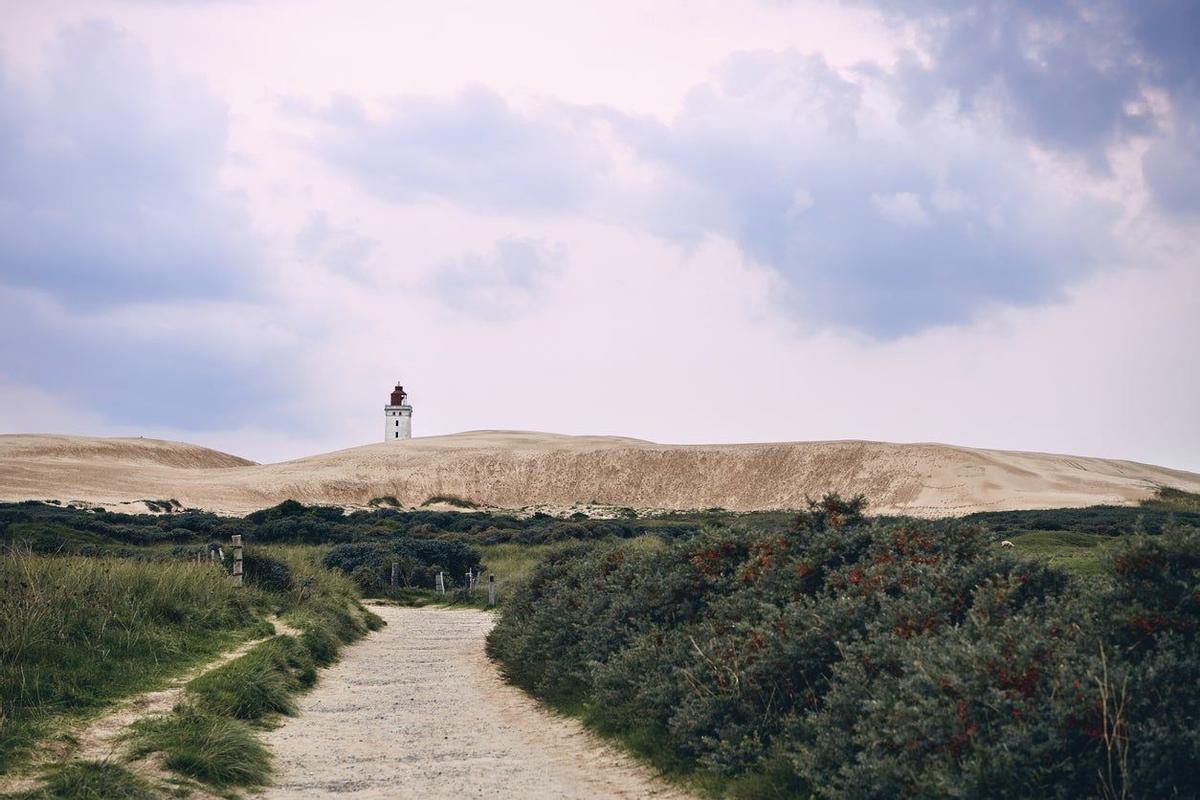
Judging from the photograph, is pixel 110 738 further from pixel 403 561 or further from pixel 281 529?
pixel 281 529

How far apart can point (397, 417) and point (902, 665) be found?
5238 inches

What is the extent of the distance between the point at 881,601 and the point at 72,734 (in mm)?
7171

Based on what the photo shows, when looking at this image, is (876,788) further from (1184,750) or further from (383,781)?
(383,781)

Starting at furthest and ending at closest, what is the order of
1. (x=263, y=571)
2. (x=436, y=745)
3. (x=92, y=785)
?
(x=263, y=571) → (x=436, y=745) → (x=92, y=785)

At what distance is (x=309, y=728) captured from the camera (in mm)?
11727

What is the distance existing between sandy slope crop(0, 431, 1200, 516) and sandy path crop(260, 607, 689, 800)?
2728 inches

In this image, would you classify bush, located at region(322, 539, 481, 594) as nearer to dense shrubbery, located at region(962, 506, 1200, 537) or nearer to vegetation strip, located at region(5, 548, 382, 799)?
vegetation strip, located at region(5, 548, 382, 799)

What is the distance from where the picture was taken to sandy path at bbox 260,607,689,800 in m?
8.96

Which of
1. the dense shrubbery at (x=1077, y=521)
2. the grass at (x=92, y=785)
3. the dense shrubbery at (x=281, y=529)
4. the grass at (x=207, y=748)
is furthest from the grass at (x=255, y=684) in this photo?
the dense shrubbery at (x=1077, y=521)

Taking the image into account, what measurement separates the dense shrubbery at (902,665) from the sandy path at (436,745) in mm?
596

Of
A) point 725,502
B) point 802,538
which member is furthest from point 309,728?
point 725,502

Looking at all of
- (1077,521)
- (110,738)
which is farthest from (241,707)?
(1077,521)

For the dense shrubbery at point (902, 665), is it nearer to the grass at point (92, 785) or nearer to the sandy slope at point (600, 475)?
the grass at point (92, 785)

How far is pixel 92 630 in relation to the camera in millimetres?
13312
